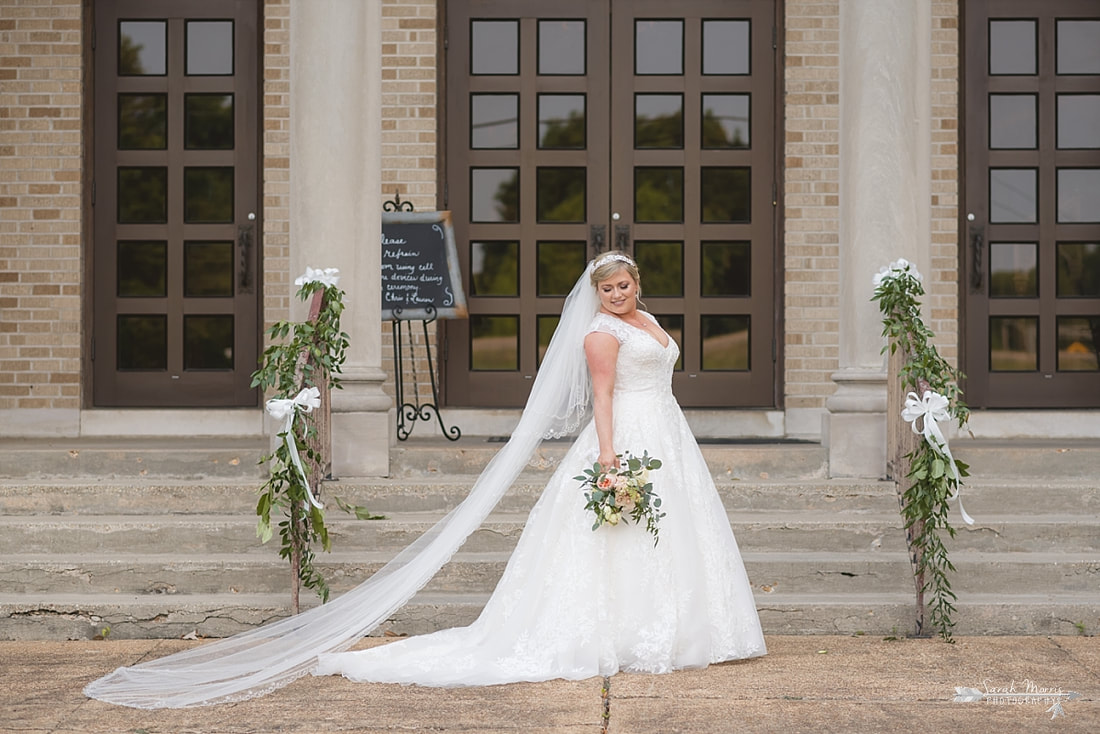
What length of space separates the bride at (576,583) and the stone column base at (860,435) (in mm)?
2008

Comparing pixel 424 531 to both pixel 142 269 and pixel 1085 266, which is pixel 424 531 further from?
pixel 1085 266

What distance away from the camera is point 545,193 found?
9.59 meters

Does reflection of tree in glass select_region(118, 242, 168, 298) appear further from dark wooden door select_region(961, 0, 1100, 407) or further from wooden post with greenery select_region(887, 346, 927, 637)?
dark wooden door select_region(961, 0, 1100, 407)

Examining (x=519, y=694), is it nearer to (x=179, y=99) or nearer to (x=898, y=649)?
(x=898, y=649)

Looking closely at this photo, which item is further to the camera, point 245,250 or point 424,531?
point 245,250

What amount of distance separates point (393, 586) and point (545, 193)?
4525mm

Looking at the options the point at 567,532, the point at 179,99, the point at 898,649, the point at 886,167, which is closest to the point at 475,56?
the point at 179,99

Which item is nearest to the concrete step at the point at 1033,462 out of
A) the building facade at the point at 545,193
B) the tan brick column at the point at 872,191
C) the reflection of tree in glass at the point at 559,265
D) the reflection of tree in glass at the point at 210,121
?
the tan brick column at the point at 872,191

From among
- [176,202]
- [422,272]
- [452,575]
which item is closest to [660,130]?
[422,272]

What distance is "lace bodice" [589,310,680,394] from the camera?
19.0 ft

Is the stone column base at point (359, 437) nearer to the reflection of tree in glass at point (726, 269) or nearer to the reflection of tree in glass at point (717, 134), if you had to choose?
the reflection of tree in glass at point (726, 269)

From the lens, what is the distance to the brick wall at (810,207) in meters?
9.42

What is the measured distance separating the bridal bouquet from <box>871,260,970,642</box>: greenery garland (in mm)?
1483

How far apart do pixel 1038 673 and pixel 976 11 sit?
5.90m
